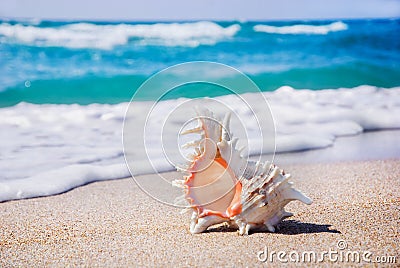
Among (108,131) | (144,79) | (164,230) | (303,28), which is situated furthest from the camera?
(303,28)

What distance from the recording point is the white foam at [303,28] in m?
10.1

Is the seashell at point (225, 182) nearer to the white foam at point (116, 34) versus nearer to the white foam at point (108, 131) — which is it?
the white foam at point (108, 131)

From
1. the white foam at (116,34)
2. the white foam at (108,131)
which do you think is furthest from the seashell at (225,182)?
the white foam at (116,34)

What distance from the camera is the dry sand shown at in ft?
8.29

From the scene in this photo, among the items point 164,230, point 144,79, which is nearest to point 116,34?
point 144,79

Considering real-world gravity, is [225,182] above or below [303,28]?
below

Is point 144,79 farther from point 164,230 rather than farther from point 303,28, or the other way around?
point 164,230

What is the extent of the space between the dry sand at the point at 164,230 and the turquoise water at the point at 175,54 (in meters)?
4.10

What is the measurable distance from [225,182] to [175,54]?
6.93 meters

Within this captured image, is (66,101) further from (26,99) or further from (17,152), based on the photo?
(17,152)

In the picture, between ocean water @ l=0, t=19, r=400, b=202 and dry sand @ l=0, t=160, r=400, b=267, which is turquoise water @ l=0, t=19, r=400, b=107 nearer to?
ocean water @ l=0, t=19, r=400, b=202

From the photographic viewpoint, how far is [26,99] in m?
7.33

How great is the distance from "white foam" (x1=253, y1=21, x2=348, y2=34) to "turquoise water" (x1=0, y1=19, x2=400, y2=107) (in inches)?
0.8

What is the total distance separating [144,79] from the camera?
860 cm
